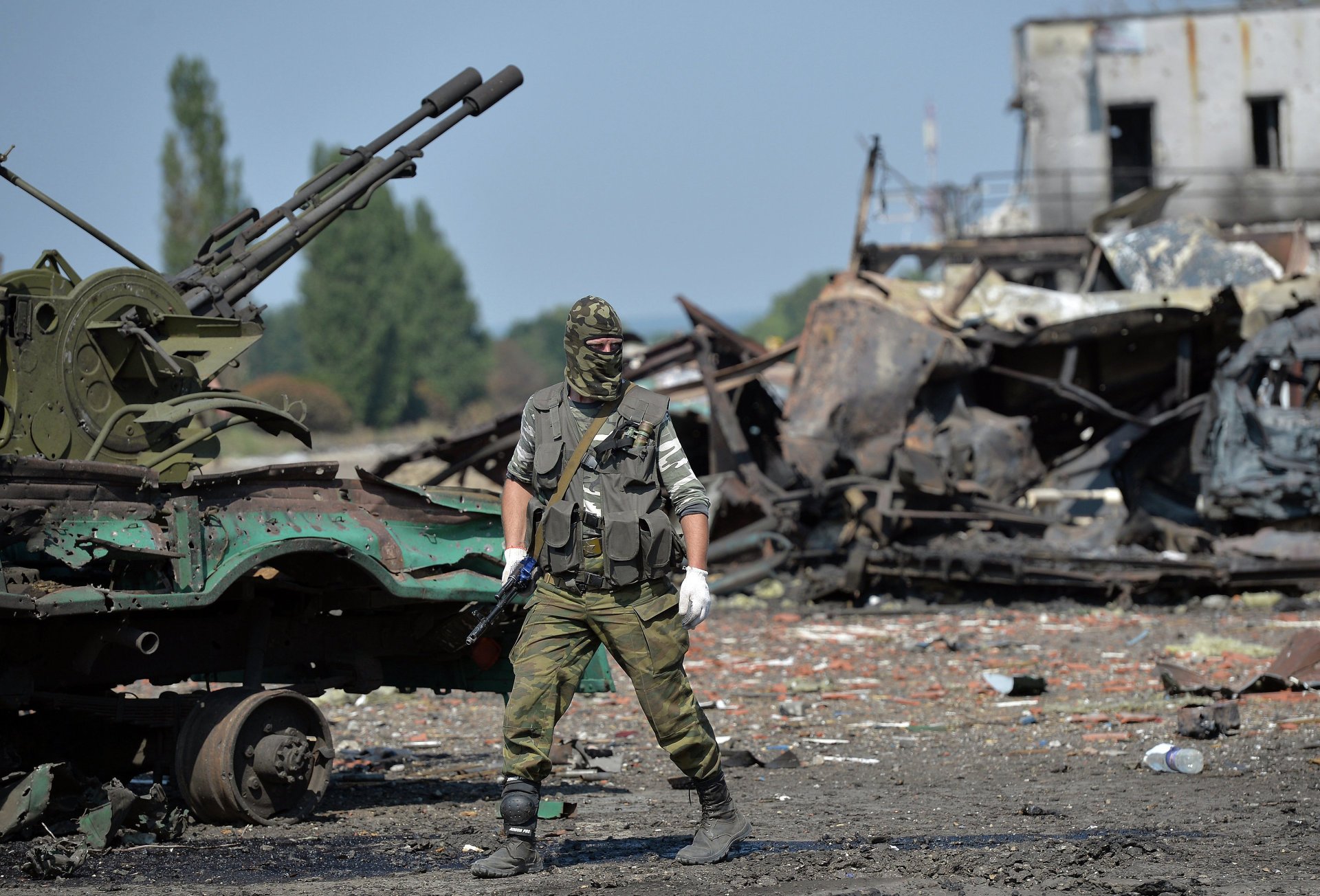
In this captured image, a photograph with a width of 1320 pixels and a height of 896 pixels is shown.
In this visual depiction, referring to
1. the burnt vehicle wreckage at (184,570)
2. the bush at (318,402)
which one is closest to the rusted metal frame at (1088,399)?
the burnt vehicle wreckage at (184,570)

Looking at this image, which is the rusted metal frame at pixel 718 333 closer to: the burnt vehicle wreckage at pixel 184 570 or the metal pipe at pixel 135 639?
the burnt vehicle wreckage at pixel 184 570

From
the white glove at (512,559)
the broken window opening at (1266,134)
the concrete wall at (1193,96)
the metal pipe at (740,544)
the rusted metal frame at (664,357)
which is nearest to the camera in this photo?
the white glove at (512,559)

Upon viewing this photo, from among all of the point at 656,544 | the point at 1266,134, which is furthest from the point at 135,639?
the point at 1266,134

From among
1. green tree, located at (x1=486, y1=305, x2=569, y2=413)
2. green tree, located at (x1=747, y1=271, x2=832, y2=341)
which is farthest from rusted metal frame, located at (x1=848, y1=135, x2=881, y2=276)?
green tree, located at (x1=747, y1=271, x2=832, y2=341)

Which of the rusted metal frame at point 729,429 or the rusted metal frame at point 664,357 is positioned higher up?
the rusted metal frame at point 664,357

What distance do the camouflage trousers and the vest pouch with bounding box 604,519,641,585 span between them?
0.07 metres

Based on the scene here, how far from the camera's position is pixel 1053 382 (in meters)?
13.8

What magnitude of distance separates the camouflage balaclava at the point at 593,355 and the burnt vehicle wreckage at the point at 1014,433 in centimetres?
799

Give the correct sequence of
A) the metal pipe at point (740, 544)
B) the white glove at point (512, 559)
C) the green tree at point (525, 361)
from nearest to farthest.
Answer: the white glove at point (512, 559) → the metal pipe at point (740, 544) → the green tree at point (525, 361)

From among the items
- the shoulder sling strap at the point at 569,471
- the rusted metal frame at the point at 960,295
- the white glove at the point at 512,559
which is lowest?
the white glove at the point at 512,559

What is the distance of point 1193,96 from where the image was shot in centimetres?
3030

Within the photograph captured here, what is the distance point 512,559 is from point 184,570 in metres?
1.18

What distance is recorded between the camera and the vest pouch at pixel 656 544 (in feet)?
15.9

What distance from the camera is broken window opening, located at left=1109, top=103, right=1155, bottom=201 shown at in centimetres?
3094
